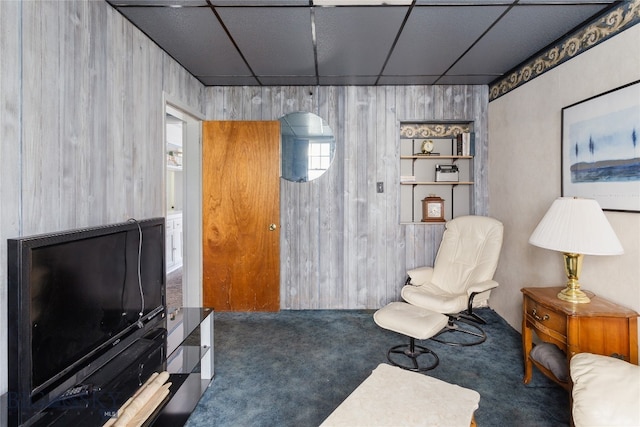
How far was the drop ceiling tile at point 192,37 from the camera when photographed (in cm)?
216

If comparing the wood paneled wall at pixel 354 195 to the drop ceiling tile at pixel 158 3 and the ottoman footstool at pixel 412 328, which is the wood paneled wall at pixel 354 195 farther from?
the drop ceiling tile at pixel 158 3

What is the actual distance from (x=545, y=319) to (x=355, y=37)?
90.0 inches

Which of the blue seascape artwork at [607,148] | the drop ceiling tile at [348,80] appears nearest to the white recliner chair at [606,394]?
the blue seascape artwork at [607,148]

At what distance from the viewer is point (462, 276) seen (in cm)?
307

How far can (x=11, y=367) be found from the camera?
1.08 m

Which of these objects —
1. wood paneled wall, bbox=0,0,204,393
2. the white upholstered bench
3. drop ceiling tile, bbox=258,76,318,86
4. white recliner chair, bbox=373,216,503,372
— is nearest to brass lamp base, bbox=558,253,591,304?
white recliner chair, bbox=373,216,503,372

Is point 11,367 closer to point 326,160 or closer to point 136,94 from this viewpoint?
point 136,94

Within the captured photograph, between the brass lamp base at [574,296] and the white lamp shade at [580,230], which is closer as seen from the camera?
the white lamp shade at [580,230]

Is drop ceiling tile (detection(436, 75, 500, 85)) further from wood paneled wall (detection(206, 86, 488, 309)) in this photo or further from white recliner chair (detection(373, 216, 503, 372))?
white recliner chair (detection(373, 216, 503, 372))

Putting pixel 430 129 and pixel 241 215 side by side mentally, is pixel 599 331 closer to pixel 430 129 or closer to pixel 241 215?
pixel 430 129

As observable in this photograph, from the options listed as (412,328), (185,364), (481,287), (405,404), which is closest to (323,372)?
(412,328)

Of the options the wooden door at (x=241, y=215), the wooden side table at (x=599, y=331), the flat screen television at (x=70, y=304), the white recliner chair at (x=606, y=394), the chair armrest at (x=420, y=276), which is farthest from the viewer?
the wooden door at (x=241, y=215)

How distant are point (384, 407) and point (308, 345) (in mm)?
1510

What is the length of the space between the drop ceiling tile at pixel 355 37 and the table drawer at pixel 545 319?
6.72ft
